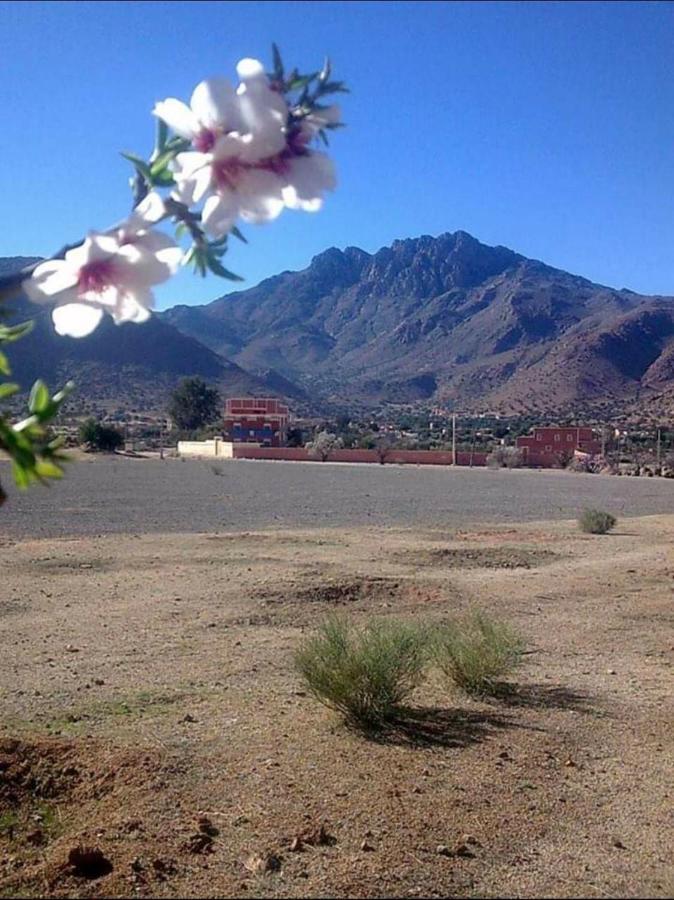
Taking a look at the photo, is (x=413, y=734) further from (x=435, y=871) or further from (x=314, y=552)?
(x=314, y=552)

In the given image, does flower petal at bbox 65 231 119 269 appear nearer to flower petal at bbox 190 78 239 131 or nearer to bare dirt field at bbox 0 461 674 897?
flower petal at bbox 190 78 239 131

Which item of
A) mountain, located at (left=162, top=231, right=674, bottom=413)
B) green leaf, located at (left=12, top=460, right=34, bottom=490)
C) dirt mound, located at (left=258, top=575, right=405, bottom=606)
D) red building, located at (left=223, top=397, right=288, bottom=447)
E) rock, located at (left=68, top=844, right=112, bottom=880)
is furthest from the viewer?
mountain, located at (left=162, top=231, right=674, bottom=413)

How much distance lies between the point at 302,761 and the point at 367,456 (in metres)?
67.3

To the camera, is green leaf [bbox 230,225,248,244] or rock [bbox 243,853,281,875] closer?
green leaf [bbox 230,225,248,244]

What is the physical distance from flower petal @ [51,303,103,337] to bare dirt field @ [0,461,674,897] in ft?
9.19

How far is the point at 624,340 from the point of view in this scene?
12044cm

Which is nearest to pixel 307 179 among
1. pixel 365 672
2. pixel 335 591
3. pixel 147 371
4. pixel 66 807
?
pixel 66 807

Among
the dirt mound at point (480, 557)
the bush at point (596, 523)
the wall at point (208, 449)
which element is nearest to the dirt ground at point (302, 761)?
the dirt mound at point (480, 557)

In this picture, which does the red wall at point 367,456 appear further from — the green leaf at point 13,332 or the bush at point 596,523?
the green leaf at point 13,332

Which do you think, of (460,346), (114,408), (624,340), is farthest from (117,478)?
(460,346)

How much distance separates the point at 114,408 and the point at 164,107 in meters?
102

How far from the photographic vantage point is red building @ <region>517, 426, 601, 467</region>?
71.2m

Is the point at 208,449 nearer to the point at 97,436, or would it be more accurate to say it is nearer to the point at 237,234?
the point at 97,436

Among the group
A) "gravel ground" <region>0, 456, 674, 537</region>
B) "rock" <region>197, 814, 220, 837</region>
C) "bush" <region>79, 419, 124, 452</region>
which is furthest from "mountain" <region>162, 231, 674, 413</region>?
"rock" <region>197, 814, 220, 837</region>
